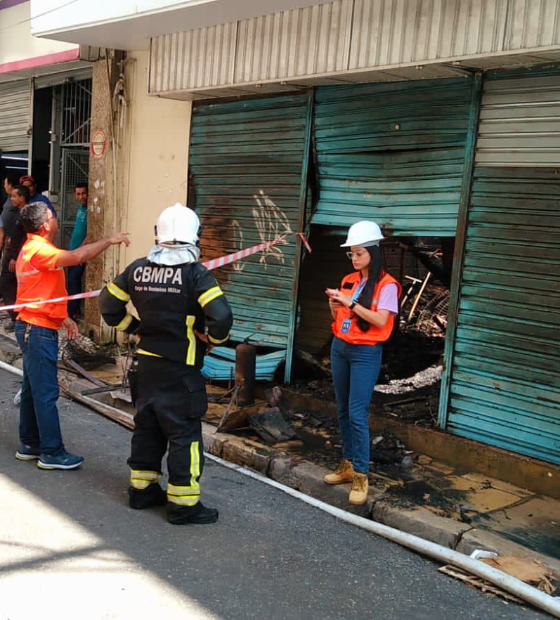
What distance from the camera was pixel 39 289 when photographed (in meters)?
5.32

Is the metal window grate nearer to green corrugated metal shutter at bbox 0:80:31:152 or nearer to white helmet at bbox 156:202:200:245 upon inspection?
green corrugated metal shutter at bbox 0:80:31:152

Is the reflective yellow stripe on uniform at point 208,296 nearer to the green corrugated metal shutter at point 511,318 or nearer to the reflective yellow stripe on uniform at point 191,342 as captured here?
the reflective yellow stripe on uniform at point 191,342

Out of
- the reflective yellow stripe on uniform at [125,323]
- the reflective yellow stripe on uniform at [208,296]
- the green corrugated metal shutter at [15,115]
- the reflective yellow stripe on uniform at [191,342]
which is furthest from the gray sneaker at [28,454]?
the green corrugated metal shutter at [15,115]

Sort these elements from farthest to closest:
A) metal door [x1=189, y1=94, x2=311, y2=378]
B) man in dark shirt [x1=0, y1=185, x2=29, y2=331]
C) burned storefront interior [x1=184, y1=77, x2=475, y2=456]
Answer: man in dark shirt [x1=0, y1=185, x2=29, y2=331] < metal door [x1=189, y1=94, x2=311, y2=378] < burned storefront interior [x1=184, y1=77, x2=475, y2=456]

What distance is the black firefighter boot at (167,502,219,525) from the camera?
445cm

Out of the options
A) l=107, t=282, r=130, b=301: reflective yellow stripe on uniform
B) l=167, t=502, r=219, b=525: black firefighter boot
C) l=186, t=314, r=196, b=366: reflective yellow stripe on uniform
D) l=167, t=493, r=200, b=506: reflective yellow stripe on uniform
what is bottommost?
l=167, t=502, r=219, b=525: black firefighter boot

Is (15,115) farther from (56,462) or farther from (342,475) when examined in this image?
(342,475)

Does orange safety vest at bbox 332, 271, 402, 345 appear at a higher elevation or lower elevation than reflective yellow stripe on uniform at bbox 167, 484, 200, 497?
higher

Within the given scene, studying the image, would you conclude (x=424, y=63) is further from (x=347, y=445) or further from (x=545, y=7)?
(x=347, y=445)

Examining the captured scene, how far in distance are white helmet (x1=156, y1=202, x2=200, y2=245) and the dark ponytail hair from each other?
1262 mm

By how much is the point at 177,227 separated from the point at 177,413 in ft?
3.67

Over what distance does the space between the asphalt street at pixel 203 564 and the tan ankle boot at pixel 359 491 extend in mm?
238

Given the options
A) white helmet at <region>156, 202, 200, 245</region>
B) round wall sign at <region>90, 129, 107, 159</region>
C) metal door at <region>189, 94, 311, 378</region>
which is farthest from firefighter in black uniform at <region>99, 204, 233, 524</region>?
round wall sign at <region>90, 129, 107, 159</region>

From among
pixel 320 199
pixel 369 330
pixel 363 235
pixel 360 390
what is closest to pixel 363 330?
pixel 369 330
